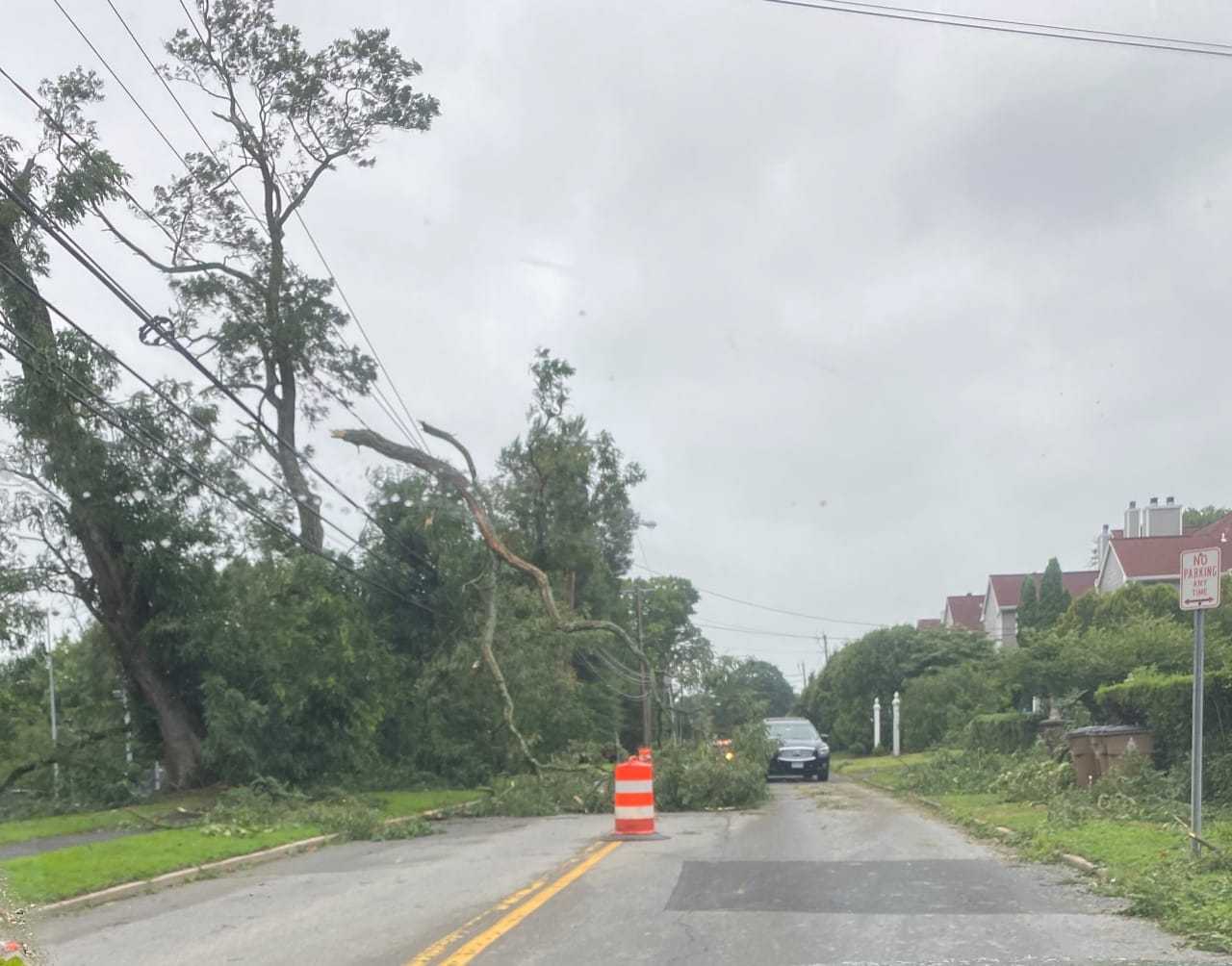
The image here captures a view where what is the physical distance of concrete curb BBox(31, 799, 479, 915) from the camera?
39.3ft

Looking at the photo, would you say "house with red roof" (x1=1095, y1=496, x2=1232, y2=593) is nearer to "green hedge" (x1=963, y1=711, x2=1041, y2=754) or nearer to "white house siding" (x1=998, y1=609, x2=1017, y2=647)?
"white house siding" (x1=998, y1=609, x2=1017, y2=647)

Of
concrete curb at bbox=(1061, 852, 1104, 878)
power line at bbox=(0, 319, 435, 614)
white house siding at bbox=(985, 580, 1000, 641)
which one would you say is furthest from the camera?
white house siding at bbox=(985, 580, 1000, 641)

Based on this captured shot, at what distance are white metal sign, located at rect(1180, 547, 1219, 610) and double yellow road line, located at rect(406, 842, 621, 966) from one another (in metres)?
6.03

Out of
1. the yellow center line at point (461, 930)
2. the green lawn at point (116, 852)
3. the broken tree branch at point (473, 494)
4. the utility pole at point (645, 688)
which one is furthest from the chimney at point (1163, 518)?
the yellow center line at point (461, 930)

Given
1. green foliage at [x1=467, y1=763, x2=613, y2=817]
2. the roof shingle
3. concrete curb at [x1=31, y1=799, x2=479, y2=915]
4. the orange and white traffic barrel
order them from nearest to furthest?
concrete curb at [x1=31, y1=799, x2=479, y2=915] → the orange and white traffic barrel → green foliage at [x1=467, y1=763, x2=613, y2=817] → the roof shingle

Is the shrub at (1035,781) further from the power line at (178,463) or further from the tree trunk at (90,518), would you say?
the tree trunk at (90,518)

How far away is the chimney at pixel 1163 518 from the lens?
62688 mm

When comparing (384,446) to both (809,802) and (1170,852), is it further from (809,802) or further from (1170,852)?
(1170,852)

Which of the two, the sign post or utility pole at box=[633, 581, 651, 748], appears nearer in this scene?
the sign post

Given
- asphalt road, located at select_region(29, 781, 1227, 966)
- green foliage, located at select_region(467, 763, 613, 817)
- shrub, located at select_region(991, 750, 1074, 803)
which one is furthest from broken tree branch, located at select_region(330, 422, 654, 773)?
asphalt road, located at select_region(29, 781, 1227, 966)

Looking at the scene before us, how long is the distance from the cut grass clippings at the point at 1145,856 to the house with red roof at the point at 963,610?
2647 inches

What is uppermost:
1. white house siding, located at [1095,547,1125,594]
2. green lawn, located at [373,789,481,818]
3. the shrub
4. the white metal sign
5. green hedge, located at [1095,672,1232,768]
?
white house siding, located at [1095,547,1125,594]

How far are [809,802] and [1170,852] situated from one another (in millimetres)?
11552

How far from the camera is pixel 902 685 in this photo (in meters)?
53.4
